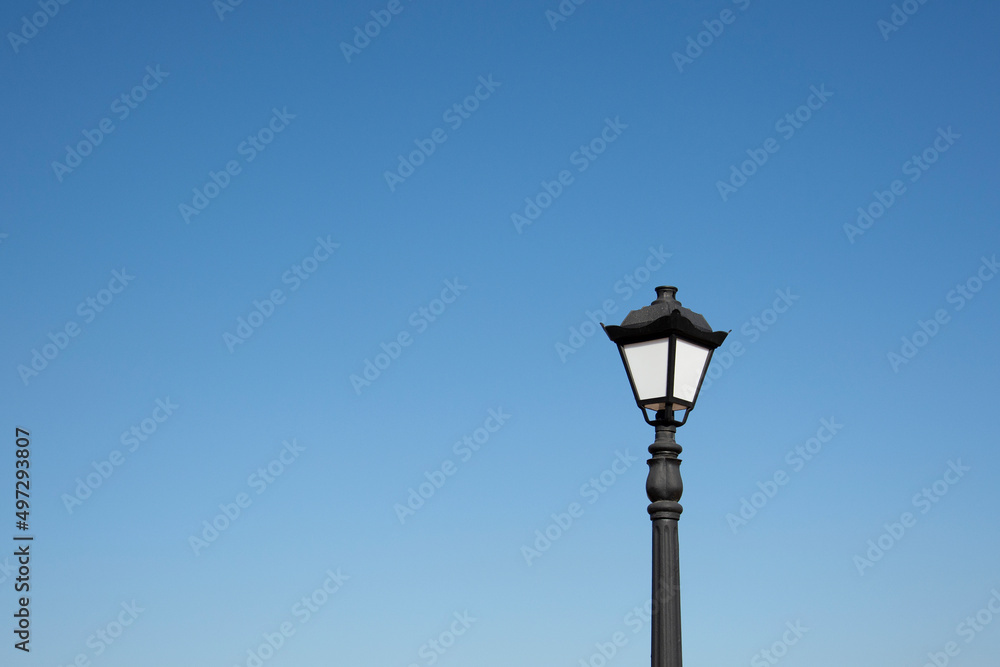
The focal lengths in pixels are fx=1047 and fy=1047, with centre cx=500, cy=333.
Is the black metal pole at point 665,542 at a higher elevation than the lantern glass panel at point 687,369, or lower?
lower

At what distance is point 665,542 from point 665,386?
0.91 meters

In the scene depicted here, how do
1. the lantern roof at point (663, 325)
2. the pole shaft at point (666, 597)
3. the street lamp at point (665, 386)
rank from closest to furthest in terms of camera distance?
the pole shaft at point (666, 597), the street lamp at point (665, 386), the lantern roof at point (663, 325)

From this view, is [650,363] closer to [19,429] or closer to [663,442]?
[663,442]

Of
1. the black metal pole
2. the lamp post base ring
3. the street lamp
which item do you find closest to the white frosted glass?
the street lamp

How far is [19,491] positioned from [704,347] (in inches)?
616

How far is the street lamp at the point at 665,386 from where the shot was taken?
238 inches

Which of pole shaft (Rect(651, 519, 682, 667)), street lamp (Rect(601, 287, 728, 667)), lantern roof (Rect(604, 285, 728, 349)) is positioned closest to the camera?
pole shaft (Rect(651, 519, 682, 667))

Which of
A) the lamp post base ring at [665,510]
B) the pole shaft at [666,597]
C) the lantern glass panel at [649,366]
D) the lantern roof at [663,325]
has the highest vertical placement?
the lantern roof at [663,325]

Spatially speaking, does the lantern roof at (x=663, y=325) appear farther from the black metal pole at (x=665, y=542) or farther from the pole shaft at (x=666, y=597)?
the pole shaft at (x=666, y=597)

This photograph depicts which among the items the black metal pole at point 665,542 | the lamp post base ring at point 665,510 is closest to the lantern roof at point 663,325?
the black metal pole at point 665,542

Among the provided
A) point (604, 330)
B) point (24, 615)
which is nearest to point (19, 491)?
point (24, 615)

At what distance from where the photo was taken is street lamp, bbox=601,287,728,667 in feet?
19.9

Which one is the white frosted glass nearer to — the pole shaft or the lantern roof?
the lantern roof

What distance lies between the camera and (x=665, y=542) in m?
6.09
